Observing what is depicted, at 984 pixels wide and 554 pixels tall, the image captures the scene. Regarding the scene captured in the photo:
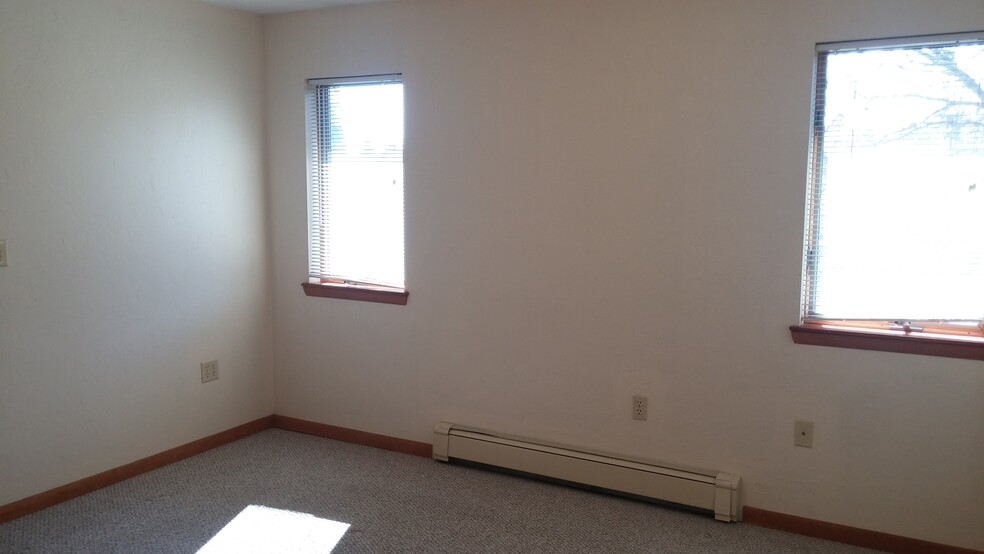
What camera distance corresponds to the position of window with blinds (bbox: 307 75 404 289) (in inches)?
147

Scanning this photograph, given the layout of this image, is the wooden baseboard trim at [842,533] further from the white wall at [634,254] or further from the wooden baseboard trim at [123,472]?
the wooden baseboard trim at [123,472]

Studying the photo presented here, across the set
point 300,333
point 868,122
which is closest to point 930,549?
point 868,122

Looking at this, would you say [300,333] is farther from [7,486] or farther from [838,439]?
[838,439]

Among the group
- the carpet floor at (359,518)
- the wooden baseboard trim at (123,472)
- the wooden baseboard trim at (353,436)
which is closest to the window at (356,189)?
the wooden baseboard trim at (353,436)

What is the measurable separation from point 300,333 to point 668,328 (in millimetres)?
2144

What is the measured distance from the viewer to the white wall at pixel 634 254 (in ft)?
9.03

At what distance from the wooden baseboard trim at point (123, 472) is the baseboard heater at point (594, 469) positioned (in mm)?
1196

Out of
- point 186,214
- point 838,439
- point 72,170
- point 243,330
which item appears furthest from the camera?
point 243,330

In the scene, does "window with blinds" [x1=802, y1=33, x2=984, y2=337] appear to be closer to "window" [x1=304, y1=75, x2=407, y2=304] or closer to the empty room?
the empty room

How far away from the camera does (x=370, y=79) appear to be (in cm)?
373

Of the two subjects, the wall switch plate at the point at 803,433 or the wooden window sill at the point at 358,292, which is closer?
the wall switch plate at the point at 803,433

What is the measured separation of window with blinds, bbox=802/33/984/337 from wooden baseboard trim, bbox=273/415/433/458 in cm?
205

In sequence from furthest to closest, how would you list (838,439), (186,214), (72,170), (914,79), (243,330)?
(243,330) < (186,214) < (72,170) < (838,439) < (914,79)

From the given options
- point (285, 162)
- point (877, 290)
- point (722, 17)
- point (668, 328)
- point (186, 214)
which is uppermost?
point (722, 17)
